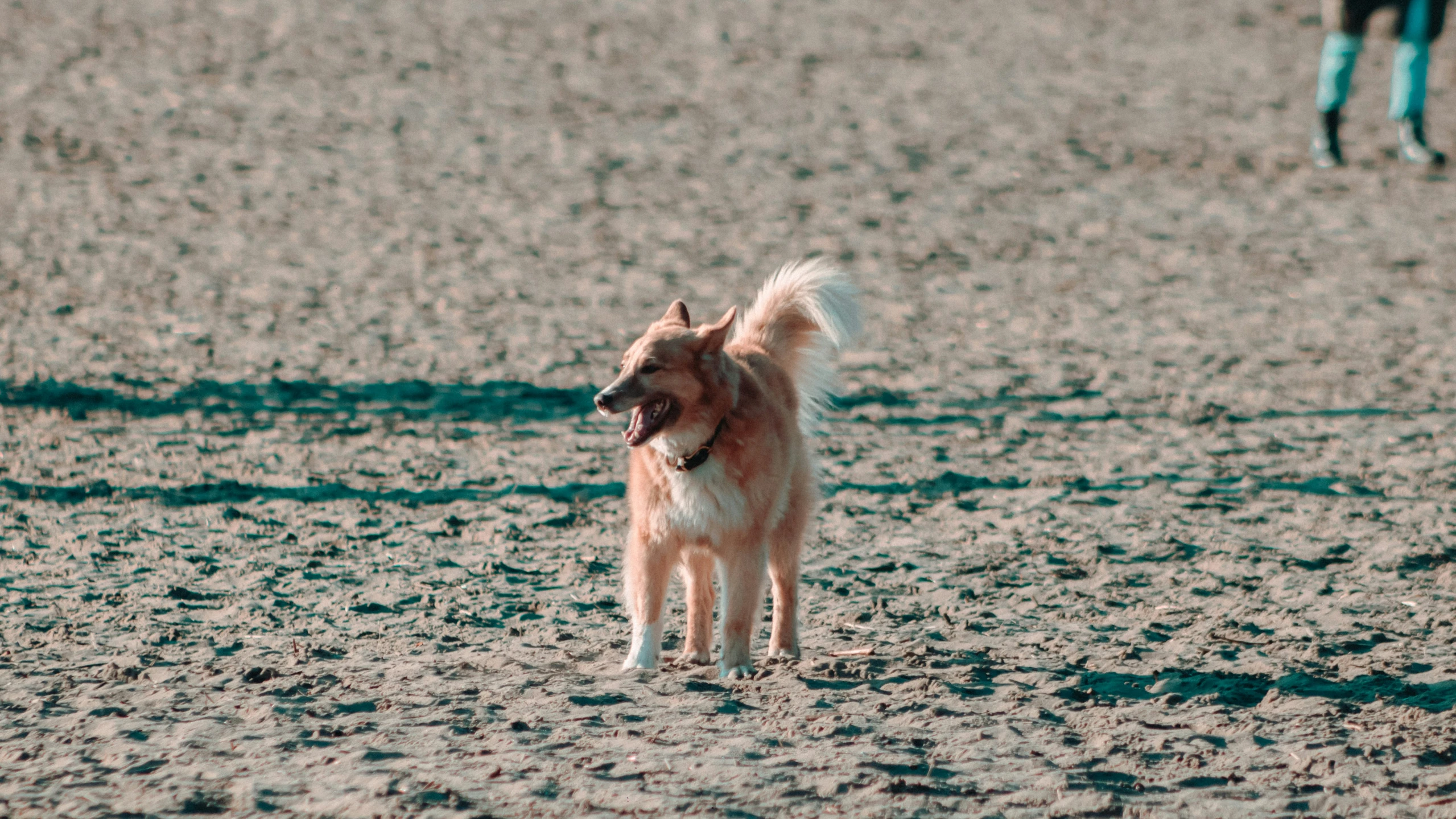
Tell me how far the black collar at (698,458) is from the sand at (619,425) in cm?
79

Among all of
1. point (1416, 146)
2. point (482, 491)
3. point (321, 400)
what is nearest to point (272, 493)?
point (482, 491)

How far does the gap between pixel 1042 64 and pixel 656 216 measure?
25.2 ft

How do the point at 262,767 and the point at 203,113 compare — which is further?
the point at 203,113

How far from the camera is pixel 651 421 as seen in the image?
17.6 feet

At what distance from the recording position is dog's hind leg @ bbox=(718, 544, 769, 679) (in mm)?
5629

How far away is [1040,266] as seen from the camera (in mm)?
12953

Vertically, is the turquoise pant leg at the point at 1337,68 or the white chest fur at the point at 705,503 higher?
the turquoise pant leg at the point at 1337,68

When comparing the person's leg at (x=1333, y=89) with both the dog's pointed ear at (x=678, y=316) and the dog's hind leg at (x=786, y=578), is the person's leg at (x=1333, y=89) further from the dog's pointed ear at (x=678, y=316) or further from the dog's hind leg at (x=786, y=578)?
the dog's pointed ear at (x=678, y=316)

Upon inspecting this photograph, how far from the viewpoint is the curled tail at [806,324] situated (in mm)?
6328

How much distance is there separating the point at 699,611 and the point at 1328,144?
12.3 m

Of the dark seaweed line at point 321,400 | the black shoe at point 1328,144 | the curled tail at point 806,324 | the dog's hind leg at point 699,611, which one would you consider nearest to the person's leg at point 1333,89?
the black shoe at point 1328,144

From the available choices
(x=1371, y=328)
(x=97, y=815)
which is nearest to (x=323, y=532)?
(x=97, y=815)

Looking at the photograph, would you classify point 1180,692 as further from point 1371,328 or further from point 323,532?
point 1371,328

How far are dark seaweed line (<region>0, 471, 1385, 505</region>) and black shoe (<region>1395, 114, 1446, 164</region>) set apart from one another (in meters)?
8.98
